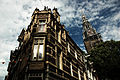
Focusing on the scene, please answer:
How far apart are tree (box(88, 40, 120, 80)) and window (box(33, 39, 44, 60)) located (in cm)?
1413

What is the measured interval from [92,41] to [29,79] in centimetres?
5443

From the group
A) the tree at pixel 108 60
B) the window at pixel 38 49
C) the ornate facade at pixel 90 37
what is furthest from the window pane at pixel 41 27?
the ornate facade at pixel 90 37

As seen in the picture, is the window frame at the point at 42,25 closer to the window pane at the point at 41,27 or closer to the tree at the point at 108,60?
the window pane at the point at 41,27

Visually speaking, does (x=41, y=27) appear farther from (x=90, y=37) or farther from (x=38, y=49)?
(x=90, y=37)

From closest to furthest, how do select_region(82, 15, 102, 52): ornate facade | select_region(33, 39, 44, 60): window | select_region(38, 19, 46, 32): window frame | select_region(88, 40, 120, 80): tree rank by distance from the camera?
select_region(33, 39, 44, 60): window < select_region(38, 19, 46, 32): window frame < select_region(88, 40, 120, 80): tree < select_region(82, 15, 102, 52): ornate facade

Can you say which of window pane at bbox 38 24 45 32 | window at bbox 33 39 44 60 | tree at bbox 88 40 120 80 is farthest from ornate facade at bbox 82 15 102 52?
window at bbox 33 39 44 60

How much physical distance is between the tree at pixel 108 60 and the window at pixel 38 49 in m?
14.1

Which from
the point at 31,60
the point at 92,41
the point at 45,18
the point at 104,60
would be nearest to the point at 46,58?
the point at 31,60

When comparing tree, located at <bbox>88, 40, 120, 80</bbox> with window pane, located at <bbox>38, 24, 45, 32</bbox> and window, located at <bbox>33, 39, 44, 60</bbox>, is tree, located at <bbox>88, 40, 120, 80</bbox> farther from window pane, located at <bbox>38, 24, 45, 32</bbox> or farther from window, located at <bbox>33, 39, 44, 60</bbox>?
window pane, located at <bbox>38, 24, 45, 32</bbox>

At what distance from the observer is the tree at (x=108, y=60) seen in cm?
1778

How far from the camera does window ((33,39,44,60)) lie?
11.2m

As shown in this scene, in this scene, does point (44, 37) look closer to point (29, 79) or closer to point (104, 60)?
point (29, 79)

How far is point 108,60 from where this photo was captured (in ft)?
61.9

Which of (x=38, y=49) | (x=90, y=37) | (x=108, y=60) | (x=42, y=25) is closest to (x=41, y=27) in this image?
(x=42, y=25)
